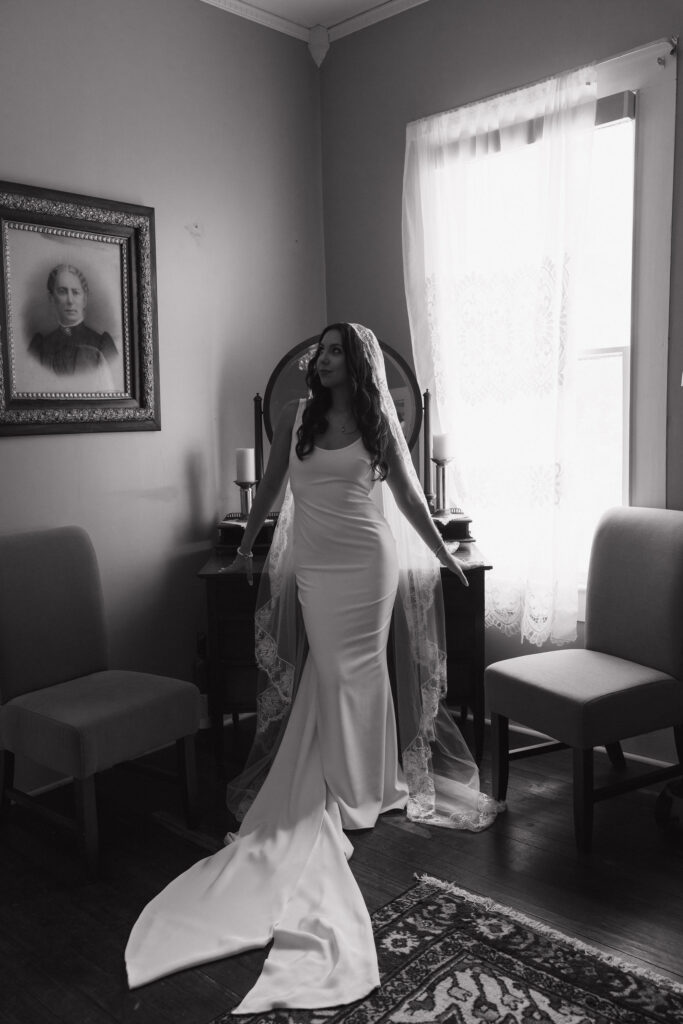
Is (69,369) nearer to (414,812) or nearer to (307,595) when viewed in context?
(307,595)

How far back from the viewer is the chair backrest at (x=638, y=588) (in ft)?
10.1

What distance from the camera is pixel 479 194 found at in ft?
12.4

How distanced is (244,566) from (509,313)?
4.87 feet

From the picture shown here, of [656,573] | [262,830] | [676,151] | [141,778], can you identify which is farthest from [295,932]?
[676,151]

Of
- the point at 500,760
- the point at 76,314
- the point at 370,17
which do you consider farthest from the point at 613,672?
the point at 370,17

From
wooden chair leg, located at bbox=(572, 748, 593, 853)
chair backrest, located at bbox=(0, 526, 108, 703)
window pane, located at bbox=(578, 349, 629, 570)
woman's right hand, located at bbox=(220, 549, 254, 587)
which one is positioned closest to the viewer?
wooden chair leg, located at bbox=(572, 748, 593, 853)

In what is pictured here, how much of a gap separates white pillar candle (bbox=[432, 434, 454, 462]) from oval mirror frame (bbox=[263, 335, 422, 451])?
0.15 m

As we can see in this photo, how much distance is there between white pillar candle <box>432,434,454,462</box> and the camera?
12.6 ft

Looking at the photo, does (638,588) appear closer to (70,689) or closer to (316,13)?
(70,689)

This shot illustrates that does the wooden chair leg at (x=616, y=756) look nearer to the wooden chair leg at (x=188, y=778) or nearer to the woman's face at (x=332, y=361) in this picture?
the wooden chair leg at (x=188, y=778)

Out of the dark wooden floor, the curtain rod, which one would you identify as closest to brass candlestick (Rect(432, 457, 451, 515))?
the dark wooden floor

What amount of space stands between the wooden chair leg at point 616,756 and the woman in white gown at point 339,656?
1.85 feet

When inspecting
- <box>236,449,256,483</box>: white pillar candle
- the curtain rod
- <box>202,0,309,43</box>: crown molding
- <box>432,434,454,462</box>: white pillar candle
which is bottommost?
<box>236,449,256,483</box>: white pillar candle

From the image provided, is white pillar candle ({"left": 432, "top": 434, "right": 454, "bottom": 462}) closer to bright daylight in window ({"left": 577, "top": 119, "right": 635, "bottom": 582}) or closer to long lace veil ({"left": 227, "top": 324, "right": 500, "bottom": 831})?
bright daylight in window ({"left": 577, "top": 119, "right": 635, "bottom": 582})
